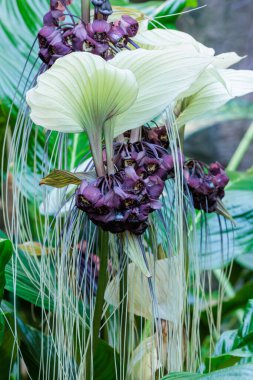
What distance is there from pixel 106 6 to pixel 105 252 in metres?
0.18

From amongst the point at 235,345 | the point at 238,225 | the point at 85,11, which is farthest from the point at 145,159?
the point at 238,225

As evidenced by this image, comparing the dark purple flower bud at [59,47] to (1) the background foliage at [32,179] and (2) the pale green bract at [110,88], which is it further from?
(1) the background foliage at [32,179]

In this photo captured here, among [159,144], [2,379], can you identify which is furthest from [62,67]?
[2,379]

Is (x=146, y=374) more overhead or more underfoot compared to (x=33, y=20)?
more underfoot

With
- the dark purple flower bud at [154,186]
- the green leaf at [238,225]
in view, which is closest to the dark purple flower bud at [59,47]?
the dark purple flower bud at [154,186]

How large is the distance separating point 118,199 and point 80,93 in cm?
8

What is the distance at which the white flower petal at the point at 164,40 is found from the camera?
50 centimetres

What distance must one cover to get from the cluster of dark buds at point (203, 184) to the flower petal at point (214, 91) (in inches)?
1.6

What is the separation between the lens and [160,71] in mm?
457

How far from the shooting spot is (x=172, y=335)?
0.56 metres

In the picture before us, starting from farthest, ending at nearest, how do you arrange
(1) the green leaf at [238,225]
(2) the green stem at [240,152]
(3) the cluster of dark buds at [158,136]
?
(2) the green stem at [240,152] < (1) the green leaf at [238,225] < (3) the cluster of dark buds at [158,136]

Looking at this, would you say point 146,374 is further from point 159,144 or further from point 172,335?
point 159,144

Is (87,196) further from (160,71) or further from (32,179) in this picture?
(32,179)

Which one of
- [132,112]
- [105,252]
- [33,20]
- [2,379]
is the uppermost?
[33,20]
